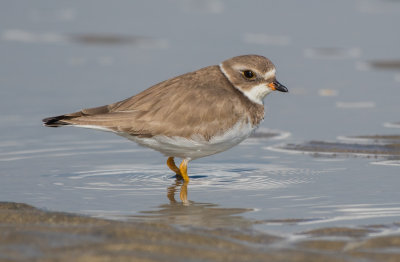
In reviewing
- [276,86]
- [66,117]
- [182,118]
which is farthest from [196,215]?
[276,86]

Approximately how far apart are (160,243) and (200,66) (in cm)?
700

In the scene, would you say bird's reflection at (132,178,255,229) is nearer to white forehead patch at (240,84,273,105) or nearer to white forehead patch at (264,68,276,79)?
white forehead patch at (240,84,273,105)

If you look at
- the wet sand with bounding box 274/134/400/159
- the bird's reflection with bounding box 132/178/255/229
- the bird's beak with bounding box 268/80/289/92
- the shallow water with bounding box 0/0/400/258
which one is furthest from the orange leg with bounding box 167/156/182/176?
the wet sand with bounding box 274/134/400/159

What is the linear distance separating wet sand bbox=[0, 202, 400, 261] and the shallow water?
46 centimetres

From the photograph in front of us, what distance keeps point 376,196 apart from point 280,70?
5137 mm

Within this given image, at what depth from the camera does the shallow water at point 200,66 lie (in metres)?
6.90

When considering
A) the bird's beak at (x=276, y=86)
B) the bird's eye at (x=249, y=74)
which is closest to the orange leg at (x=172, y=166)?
the bird's eye at (x=249, y=74)

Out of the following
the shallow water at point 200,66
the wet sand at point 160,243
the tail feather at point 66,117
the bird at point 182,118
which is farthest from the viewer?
the bird at point 182,118

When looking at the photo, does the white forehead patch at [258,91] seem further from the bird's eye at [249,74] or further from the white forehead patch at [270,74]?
the bird's eye at [249,74]

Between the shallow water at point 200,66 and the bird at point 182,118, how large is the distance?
0.41 meters

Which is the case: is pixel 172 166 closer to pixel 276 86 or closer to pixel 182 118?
pixel 182 118

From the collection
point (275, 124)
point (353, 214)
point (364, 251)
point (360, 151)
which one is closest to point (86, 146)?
point (275, 124)

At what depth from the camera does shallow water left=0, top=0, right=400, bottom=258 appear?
272 inches

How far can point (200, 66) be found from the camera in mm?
11820
